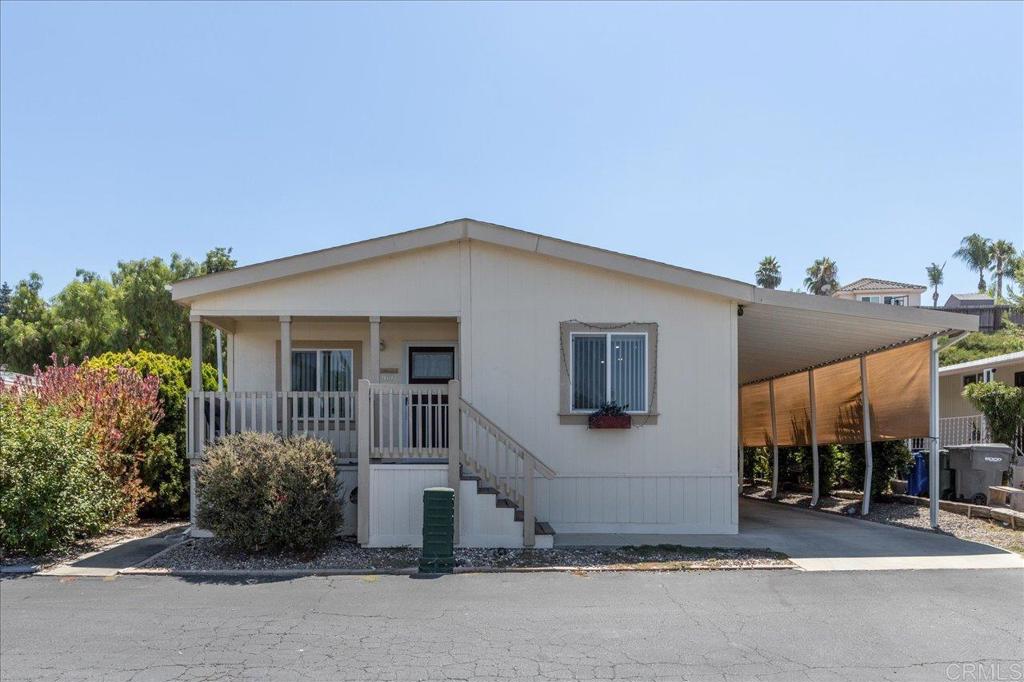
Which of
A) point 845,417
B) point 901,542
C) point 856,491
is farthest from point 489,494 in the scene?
point 856,491

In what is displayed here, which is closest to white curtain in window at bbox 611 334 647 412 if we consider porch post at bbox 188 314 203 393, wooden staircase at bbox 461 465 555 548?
wooden staircase at bbox 461 465 555 548

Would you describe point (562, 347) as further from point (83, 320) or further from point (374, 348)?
point (83, 320)

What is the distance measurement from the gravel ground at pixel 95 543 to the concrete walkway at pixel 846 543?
6349 millimetres

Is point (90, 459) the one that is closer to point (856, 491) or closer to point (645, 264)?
point (645, 264)

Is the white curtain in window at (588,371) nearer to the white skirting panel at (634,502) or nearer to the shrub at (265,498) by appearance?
the white skirting panel at (634,502)

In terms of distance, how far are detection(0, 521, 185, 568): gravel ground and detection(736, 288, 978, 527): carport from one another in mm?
9845

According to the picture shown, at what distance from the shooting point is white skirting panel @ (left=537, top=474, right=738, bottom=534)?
35.1 feet

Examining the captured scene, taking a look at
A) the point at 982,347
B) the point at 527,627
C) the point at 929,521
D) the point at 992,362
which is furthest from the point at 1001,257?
the point at 527,627

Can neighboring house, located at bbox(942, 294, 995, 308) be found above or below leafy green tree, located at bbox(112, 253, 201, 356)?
above

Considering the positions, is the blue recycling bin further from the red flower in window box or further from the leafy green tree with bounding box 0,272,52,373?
the leafy green tree with bounding box 0,272,52,373

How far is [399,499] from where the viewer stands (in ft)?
32.0

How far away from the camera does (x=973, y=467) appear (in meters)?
13.4

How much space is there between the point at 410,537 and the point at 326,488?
1.36 m

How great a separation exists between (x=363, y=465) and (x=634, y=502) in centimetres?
404
